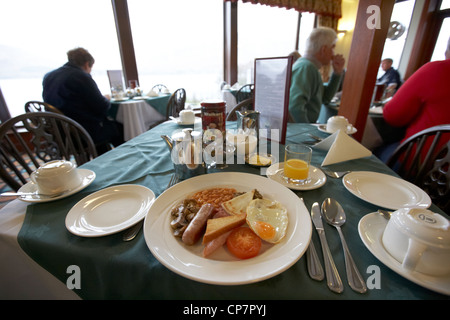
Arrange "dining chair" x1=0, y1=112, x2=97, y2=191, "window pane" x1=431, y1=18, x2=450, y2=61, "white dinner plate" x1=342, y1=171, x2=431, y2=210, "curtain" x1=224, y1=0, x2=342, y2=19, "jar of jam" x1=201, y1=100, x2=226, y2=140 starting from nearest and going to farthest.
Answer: "white dinner plate" x1=342, y1=171, x2=431, y2=210 < "jar of jam" x1=201, y1=100, x2=226, y2=140 < "dining chair" x1=0, y1=112, x2=97, y2=191 < "window pane" x1=431, y1=18, x2=450, y2=61 < "curtain" x1=224, y1=0, x2=342, y2=19

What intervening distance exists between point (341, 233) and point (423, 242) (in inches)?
5.5

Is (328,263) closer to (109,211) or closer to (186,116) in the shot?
(109,211)

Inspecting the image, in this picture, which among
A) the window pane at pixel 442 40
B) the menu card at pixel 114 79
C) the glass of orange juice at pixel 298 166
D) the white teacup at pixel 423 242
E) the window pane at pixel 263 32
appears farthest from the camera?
the window pane at pixel 263 32

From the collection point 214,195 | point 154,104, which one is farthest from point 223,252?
point 154,104

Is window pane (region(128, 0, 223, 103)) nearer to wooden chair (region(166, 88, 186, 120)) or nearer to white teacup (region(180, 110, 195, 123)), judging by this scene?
wooden chair (region(166, 88, 186, 120))

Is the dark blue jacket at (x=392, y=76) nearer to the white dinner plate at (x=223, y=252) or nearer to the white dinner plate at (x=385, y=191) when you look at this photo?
the white dinner plate at (x=385, y=191)

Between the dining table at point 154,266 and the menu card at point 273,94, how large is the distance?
39 cm

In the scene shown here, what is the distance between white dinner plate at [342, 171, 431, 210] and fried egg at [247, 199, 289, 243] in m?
0.26

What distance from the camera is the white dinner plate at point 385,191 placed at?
525 millimetres

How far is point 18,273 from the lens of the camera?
48 cm

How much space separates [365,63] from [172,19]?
3810 millimetres

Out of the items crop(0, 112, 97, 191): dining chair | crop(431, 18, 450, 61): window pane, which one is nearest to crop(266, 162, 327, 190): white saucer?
crop(0, 112, 97, 191): dining chair

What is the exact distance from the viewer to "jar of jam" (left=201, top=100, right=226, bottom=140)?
2.54 feet

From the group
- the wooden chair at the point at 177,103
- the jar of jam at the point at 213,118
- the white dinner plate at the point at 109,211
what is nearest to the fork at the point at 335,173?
the jar of jam at the point at 213,118
